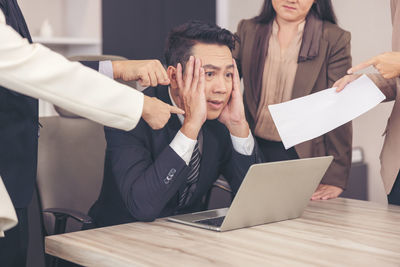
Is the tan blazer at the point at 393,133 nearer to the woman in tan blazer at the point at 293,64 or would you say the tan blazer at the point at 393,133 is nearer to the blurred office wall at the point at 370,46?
the woman in tan blazer at the point at 293,64

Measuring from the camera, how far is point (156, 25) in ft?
13.0

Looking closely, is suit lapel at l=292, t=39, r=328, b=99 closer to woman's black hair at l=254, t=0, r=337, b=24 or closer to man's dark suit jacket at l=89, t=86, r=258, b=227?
woman's black hair at l=254, t=0, r=337, b=24

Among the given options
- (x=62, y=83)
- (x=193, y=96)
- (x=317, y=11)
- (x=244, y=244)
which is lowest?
(x=244, y=244)

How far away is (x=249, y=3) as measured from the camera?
4.08m

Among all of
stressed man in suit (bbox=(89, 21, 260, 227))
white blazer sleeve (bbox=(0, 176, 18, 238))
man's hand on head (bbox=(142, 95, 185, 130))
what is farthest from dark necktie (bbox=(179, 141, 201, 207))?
white blazer sleeve (bbox=(0, 176, 18, 238))

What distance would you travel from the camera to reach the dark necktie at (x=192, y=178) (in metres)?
1.78

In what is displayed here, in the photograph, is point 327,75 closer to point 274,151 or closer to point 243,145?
point 274,151

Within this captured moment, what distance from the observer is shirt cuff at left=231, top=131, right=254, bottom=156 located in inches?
73.9

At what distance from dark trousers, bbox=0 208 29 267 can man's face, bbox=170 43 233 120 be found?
0.69 metres

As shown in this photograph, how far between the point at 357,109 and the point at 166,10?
2.55 meters

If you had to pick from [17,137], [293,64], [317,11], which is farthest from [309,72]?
[17,137]

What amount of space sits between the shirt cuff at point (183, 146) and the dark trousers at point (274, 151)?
58 centimetres

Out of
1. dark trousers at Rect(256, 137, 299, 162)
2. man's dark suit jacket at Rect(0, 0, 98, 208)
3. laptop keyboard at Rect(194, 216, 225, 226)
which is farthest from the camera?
dark trousers at Rect(256, 137, 299, 162)

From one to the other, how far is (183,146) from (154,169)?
103 millimetres
